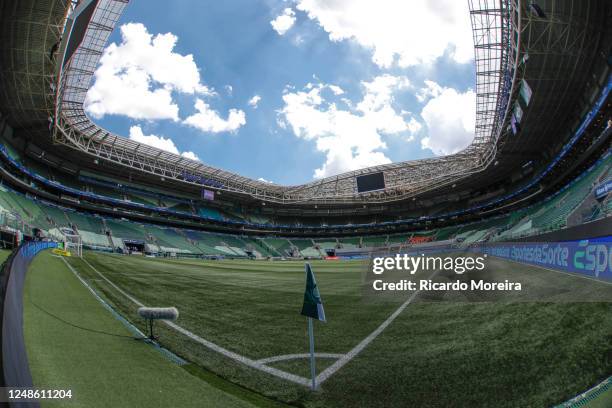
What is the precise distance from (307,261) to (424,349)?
4.02 meters

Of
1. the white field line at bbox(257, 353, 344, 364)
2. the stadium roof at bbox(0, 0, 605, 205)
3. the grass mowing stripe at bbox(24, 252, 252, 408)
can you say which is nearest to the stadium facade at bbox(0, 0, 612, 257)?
the stadium roof at bbox(0, 0, 605, 205)

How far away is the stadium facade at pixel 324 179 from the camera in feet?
74.4

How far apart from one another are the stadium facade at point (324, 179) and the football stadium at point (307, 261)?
0.24 m

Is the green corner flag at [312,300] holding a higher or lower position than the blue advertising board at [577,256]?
higher

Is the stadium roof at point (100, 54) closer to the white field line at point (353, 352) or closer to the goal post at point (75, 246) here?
the goal post at point (75, 246)

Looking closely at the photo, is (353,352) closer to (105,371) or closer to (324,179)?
(105,371)

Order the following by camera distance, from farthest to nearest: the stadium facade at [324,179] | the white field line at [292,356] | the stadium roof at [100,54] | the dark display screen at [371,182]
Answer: the dark display screen at [371,182] < the stadium facade at [324,179] < the stadium roof at [100,54] < the white field line at [292,356]

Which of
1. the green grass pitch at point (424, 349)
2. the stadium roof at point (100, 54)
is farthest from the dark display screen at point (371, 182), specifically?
the green grass pitch at point (424, 349)

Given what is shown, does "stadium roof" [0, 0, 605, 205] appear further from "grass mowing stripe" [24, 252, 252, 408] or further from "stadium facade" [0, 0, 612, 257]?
"grass mowing stripe" [24, 252, 252, 408]

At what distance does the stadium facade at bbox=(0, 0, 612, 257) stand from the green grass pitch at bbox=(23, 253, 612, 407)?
8.08 m

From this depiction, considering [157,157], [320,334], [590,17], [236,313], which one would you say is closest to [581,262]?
[320,334]

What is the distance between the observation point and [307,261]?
8453 millimetres

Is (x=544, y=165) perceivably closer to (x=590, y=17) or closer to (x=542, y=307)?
(x=590, y=17)

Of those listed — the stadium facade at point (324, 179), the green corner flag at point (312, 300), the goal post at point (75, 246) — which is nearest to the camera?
the green corner flag at point (312, 300)
